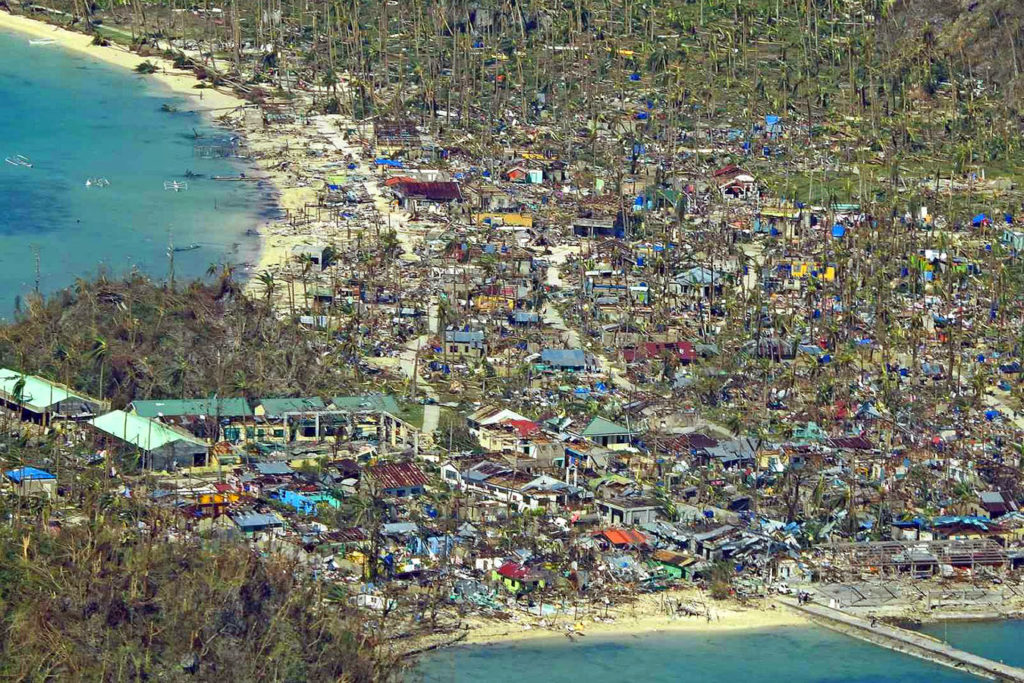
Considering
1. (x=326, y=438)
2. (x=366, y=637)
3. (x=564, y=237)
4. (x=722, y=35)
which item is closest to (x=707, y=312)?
(x=564, y=237)

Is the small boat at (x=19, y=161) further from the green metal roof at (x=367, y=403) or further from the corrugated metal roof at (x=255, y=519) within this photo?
the corrugated metal roof at (x=255, y=519)

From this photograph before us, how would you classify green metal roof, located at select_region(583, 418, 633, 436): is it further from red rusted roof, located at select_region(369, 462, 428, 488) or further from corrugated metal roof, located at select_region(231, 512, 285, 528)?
corrugated metal roof, located at select_region(231, 512, 285, 528)

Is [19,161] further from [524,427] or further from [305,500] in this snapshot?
[305,500]

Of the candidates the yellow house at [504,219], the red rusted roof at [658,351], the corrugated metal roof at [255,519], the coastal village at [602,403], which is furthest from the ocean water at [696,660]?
the yellow house at [504,219]

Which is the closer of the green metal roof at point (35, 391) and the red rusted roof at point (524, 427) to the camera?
the green metal roof at point (35, 391)

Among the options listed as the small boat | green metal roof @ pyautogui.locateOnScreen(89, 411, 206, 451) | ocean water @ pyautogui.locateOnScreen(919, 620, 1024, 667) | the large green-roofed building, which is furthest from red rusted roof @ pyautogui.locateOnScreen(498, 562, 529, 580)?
the small boat

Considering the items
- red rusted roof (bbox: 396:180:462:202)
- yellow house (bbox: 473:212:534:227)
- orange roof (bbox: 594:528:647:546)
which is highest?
red rusted roof (bbox: 396:180:462:202)
